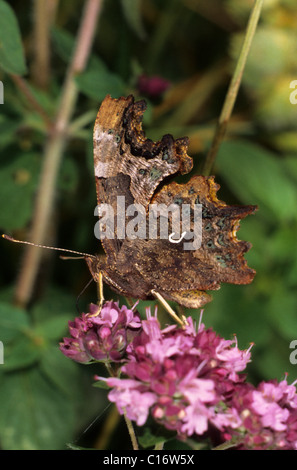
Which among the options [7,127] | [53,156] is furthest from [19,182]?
[7,127]

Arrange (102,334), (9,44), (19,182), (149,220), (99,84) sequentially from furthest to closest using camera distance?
(19,182)
(99,84)
(9,44)
(149,220)
(102,334)

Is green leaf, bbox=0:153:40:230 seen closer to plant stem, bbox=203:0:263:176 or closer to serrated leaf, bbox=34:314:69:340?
serrated leaf, bbox=34:314:69:340

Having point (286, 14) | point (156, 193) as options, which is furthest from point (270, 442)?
point (286, 14)

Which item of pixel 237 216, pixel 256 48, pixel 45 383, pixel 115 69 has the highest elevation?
pixel 256 48

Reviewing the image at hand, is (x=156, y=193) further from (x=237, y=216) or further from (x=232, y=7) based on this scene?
(x=232, y=7)

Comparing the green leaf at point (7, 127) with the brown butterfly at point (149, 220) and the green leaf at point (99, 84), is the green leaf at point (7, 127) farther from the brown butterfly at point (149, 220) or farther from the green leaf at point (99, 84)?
the brown butterfly at point (149, 220)

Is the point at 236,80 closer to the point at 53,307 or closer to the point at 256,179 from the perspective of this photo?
the point at 256,179
